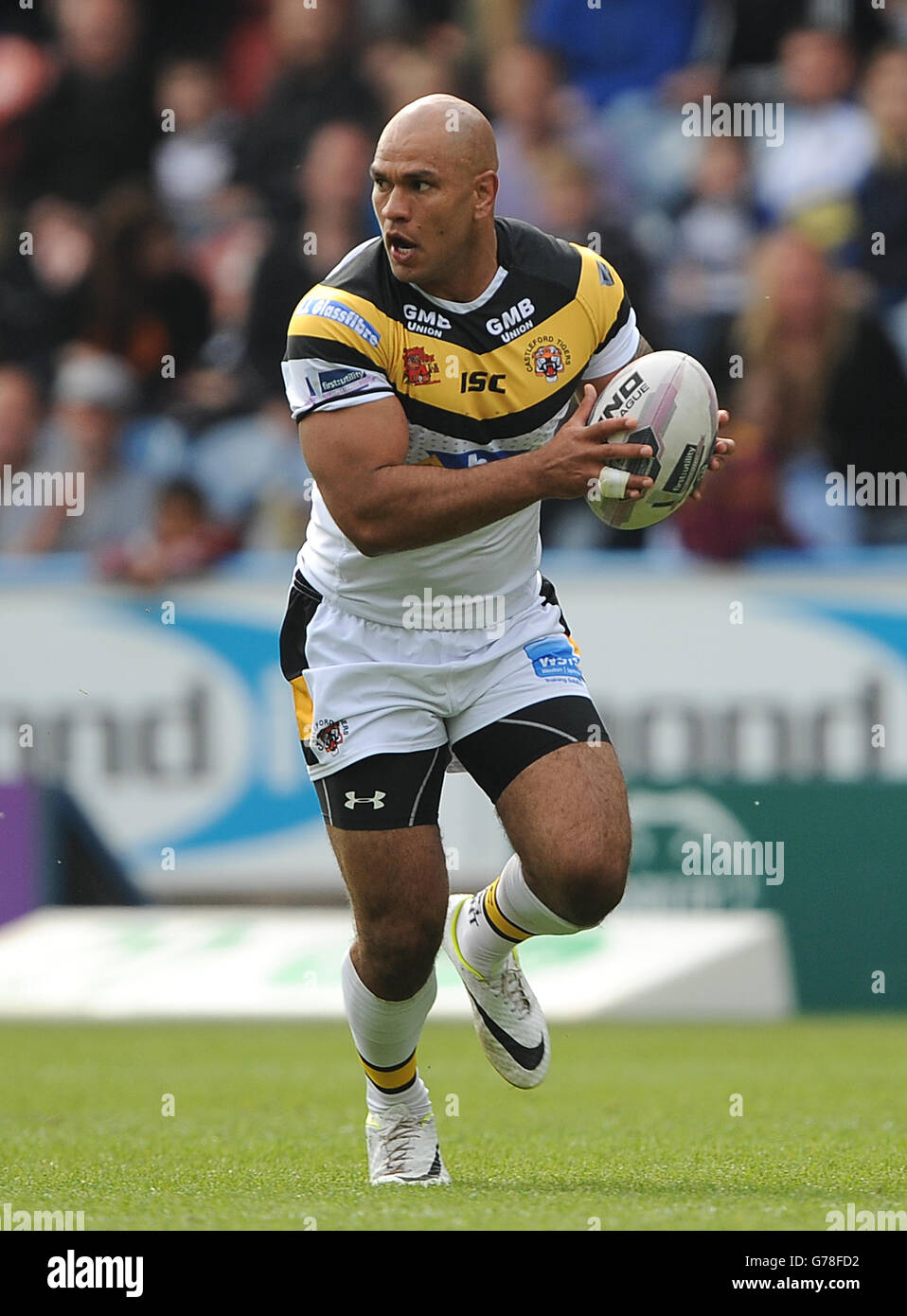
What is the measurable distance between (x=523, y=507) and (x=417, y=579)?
45 cm

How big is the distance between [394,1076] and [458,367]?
1941 millimetres

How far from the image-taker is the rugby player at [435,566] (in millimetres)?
5383

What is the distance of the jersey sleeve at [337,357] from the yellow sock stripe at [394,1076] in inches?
71.0

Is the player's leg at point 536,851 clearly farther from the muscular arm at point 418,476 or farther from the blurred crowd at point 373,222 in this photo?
the blurred crowd at point 373,222

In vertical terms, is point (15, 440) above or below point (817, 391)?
below

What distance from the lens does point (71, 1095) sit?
26.2 ft

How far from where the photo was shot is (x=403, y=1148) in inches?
224

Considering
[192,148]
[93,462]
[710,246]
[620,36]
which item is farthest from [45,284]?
[710,246]

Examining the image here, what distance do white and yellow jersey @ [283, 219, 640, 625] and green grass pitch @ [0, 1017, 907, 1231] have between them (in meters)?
1.59

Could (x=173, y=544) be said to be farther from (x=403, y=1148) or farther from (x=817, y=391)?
(x=403, y=1148)

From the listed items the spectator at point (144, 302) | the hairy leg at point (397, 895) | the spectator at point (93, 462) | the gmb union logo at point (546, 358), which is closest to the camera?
the hairy leg at point (397, 895)

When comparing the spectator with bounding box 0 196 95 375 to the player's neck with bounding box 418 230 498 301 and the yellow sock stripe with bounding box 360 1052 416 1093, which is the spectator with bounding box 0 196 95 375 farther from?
the yellow sock stripe with bounding box 360 1052 416 1093

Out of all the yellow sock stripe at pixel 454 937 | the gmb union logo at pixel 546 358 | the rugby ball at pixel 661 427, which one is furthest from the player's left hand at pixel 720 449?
the yellow sock stripe at pixel 454 937
